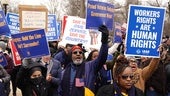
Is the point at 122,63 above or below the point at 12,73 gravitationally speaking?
above

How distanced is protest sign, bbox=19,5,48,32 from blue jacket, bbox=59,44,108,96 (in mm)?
2270

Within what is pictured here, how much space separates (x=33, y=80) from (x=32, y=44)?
1.04 m

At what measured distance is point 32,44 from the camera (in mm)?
7828

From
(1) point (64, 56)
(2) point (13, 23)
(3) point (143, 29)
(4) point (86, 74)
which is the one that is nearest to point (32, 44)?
(4) point (86, 74)

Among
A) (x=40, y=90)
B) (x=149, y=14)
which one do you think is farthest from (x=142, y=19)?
(x=40, y=90)

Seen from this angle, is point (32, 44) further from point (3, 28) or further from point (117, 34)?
point (117, 34)

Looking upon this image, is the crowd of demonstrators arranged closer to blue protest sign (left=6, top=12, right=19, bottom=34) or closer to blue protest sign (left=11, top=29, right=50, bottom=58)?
blue protest sign (left=11, top=29, right=50, bottom=58)

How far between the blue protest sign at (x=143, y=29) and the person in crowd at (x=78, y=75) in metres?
0.59

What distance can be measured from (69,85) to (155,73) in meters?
1.23

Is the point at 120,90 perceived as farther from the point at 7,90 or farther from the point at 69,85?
the point at 7,90

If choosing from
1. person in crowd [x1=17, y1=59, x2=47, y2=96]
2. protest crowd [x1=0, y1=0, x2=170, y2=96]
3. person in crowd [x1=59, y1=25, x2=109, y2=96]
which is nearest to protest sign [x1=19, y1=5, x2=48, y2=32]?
protest crowd [x1=0, y1=0, x2=170, y2=96]

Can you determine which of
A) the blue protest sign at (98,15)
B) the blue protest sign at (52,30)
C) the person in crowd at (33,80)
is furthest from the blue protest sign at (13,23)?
the blue protest sign at (98,15)

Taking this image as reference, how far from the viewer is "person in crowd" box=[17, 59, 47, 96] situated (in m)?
6.95

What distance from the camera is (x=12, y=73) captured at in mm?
11125
